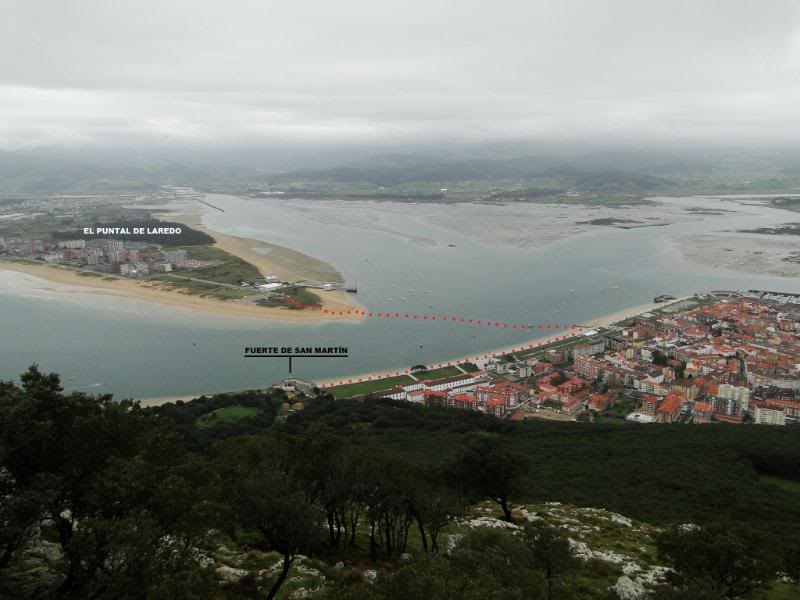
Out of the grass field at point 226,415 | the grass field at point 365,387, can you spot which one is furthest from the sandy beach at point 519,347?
the grass field at point 226,415

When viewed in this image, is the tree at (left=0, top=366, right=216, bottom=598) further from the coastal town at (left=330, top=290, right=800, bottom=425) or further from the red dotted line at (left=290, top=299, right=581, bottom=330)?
the red dotted line at (left=290, top=299, right=581, bottom=330)

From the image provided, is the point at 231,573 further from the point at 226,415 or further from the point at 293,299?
the point at 293,299

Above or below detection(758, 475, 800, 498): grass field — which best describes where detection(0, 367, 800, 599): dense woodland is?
above

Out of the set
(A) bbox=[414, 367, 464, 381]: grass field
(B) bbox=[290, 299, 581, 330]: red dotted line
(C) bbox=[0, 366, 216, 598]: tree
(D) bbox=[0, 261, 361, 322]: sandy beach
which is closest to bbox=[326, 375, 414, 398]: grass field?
(A) bbox=[414, 367, 464, 381]: grass field

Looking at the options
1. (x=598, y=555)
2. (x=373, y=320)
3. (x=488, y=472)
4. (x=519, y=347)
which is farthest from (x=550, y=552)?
(x=373, y=320)

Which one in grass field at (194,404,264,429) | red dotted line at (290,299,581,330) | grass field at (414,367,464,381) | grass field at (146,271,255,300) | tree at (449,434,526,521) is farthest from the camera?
A: grass field at (146,271,255,300)

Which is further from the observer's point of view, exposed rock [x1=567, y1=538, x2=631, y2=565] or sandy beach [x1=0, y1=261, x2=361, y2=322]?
sandy beach [x1=0, y1=261, x2=361, y2=322]

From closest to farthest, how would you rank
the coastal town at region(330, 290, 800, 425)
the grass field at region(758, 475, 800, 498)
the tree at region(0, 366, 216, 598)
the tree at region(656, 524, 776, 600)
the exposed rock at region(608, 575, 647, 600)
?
the tree at region(0, 366, 216, 598) < the tree at region(656, 524, 776, 600) < the exposed rock at region(608, 575, 647, 600) < the grass field at region(758, 475, 800, 498) < the coastal town at region(330, 290, 800, 425)
